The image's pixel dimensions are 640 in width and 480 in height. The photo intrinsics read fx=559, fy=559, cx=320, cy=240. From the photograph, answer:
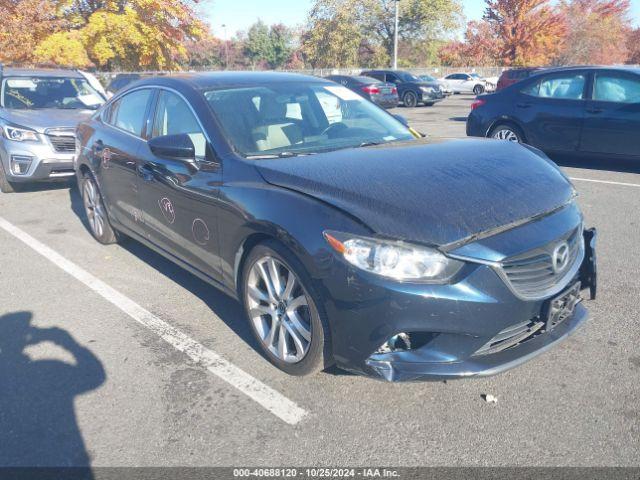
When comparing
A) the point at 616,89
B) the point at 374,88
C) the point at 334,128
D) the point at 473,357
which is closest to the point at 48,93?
the point at 334,128

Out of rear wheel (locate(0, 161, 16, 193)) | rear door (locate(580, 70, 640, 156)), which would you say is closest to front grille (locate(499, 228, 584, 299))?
rear door (locate(580, 70, 640, 156))

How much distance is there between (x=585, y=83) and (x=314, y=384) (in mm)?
7233

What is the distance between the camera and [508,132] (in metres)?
9.05

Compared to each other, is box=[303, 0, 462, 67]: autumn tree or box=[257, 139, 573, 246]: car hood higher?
box=[303, 0, 462, 67]: autumn tree

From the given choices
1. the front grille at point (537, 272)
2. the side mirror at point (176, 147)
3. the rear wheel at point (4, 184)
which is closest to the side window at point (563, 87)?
the front grille at point (537, 272)

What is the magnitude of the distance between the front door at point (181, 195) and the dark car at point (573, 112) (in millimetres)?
6354

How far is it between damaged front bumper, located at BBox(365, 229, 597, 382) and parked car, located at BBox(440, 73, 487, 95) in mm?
35033

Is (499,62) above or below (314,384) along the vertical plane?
above

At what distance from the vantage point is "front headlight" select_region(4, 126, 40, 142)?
300 inches

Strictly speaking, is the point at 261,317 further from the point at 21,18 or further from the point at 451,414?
the point at 21,18

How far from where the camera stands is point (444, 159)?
3.36 metres

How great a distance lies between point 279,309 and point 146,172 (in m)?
1.77

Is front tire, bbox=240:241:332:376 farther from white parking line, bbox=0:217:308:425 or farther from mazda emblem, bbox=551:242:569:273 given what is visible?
mazda emblem, bbox=551:242:569:273

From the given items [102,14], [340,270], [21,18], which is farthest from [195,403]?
[102,14]
